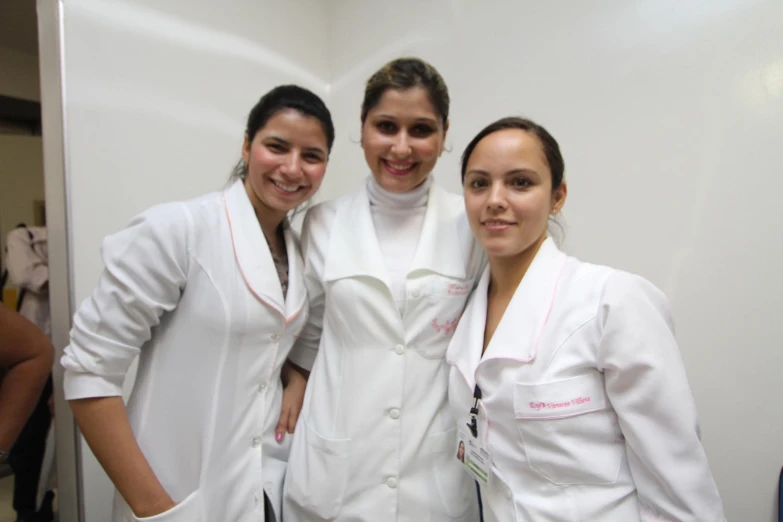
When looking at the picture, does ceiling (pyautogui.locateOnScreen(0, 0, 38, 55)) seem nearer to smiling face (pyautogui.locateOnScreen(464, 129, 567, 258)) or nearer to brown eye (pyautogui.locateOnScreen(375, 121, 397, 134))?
brown eye (pyautogui.locateOnScreen(375, 121, 397, 134))

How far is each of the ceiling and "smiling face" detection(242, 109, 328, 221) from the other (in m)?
1.67

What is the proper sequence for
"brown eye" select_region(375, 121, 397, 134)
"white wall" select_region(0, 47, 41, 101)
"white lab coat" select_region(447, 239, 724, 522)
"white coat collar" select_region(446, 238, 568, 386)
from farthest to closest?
1. "white wall" select_region(0, 47, 41, 101)
2. "brown eye" select_region(375, 121, 397, 134)
3. "white coat collar" select_region(446, 238, 568, 386)
4. "white lab coat" select_region(447, 239, 724, 522)

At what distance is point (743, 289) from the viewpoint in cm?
110

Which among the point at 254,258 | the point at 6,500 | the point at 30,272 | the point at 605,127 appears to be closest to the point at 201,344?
the point at 254,258

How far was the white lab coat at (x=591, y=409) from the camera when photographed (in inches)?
27.5

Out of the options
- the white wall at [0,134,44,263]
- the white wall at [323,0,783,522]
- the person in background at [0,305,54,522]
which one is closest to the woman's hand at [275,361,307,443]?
the person in background at [0,305,54,522]

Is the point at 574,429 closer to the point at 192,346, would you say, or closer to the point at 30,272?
the point at 192,346

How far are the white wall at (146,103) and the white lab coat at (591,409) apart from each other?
50.2 inches

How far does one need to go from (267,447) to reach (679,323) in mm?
1152

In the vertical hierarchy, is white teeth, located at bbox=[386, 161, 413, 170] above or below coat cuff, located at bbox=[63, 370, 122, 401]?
above

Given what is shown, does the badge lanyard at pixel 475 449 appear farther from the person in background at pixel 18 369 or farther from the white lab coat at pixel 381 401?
the person in background at pixel 18 369

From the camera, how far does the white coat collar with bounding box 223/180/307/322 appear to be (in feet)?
3.06

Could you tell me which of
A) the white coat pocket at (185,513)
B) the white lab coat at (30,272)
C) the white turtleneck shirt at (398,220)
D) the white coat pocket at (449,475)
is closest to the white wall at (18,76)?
the white lab coat at (30,272)

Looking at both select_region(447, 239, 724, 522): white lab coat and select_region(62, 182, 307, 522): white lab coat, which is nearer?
select_region(447, 239, 724, 522): white lab coat
